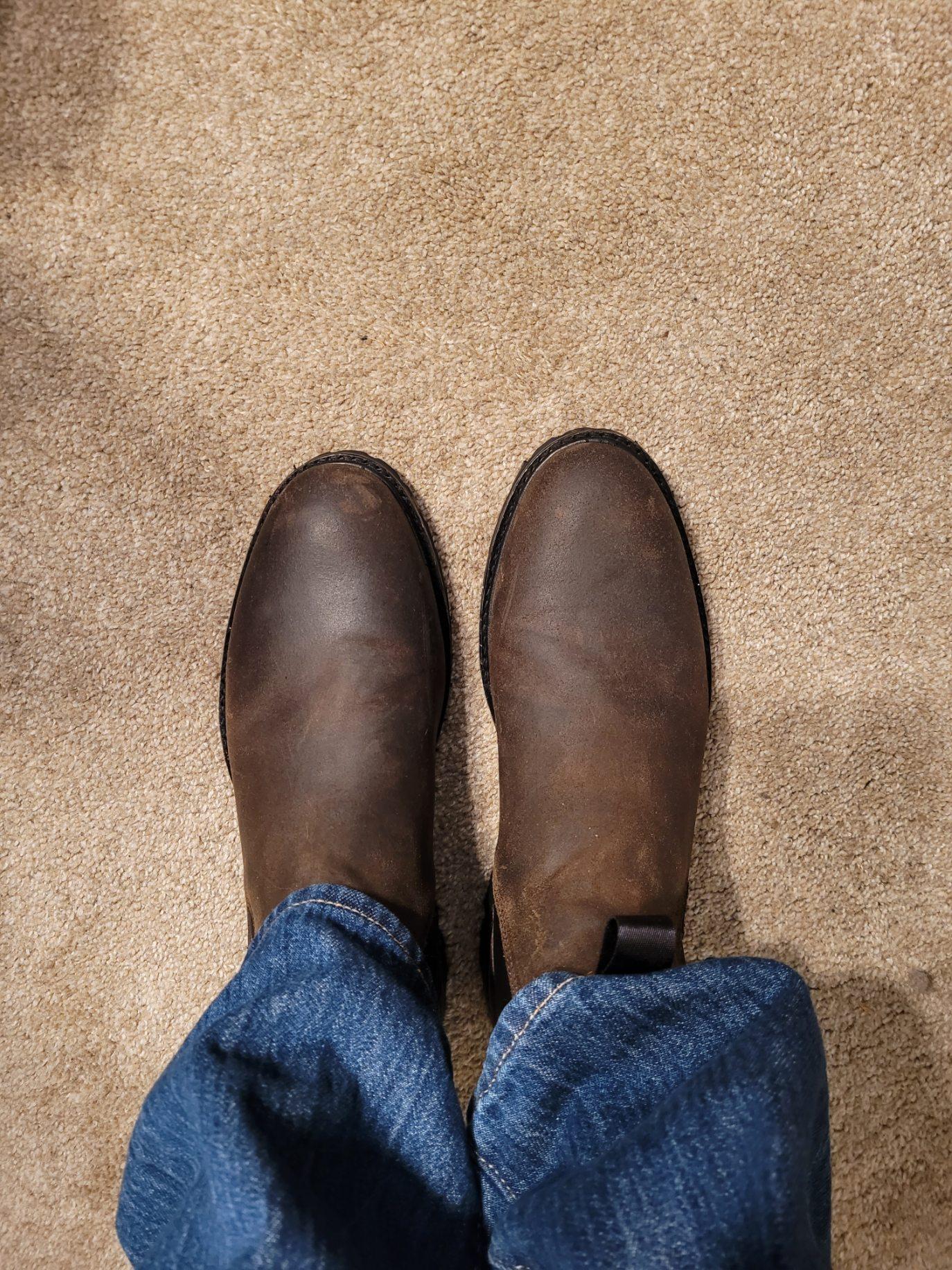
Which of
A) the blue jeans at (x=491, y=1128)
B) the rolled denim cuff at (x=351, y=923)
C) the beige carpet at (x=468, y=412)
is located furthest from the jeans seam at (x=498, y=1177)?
the beige carpet at (x=468, y=412)

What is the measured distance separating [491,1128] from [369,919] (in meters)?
0.16

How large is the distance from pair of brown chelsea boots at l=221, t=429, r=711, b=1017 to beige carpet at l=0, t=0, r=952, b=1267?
0.04m

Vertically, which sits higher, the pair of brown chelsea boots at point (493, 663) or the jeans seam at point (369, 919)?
the pair of brown chelsea boots at point (493, 663)

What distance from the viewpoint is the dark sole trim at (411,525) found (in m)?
0.70

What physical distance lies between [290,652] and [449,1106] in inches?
15.4

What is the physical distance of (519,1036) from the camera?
0.51m

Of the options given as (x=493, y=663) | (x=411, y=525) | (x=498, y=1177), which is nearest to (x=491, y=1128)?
(x=498, y=1177)

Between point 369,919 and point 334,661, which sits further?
point 334,661

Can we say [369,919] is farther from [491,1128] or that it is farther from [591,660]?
[591,660]

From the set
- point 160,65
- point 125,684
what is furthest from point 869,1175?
point 160,65

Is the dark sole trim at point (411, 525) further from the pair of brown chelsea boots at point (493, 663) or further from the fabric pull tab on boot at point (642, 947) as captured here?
the fabric pull tab on boot at point (642, 947)

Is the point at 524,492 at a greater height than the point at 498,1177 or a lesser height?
greater

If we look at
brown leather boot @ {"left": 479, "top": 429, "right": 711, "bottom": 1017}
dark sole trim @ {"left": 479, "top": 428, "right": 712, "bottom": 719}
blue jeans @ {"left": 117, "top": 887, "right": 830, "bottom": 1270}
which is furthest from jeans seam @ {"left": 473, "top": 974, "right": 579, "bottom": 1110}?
dark sole trim @ {"left": 479, "top": 428, "right": 712, "bottom": 719}

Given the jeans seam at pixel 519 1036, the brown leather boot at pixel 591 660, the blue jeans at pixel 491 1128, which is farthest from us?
the brown leather boot at pixel 591 660
